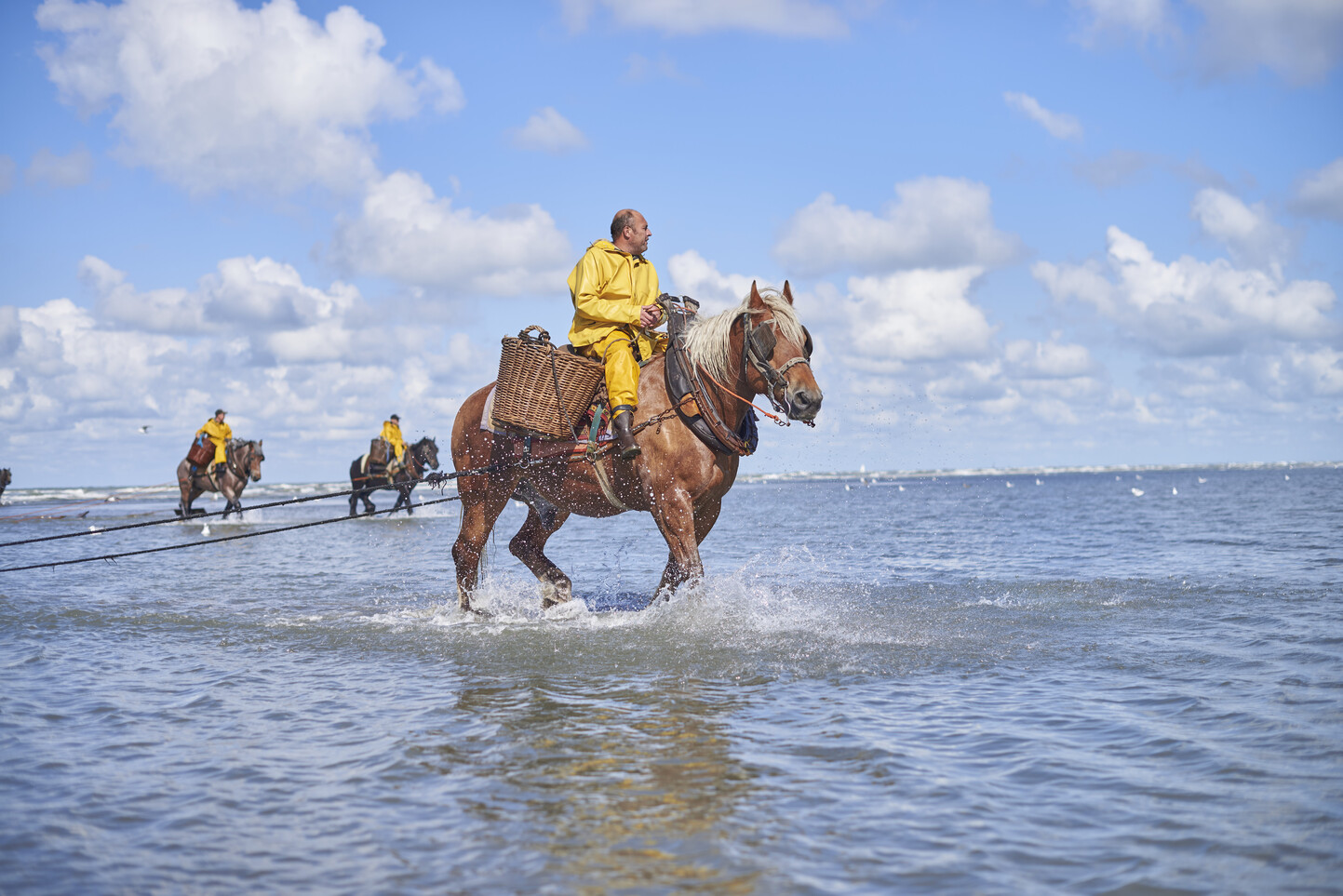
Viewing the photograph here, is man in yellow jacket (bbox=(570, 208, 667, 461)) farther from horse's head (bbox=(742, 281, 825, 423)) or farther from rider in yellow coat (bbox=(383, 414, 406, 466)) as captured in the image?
rider in yellow coat (bbox=(383, 414, 406, 466))

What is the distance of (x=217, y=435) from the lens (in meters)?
26.8

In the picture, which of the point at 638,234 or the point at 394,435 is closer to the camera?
the point at 638,234

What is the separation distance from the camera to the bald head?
7.61 metres

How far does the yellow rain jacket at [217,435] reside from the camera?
87.8 feet

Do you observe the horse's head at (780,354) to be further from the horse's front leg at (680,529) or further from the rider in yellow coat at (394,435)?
the rider in yellow coat at (394,435)

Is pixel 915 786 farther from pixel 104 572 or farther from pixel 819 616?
pixel 104 572

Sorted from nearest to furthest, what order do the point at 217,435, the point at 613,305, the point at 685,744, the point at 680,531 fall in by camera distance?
the point at 685,744
the point at 680,531
the point at 613,305
the point at 217,435

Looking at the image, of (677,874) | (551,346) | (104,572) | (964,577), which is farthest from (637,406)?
(104,572)

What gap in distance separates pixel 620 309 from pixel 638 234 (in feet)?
2.35

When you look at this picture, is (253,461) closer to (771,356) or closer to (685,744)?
(771,356)

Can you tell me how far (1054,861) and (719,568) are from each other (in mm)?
11362

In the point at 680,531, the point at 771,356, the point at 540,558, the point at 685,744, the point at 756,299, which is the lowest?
the point at 685,744

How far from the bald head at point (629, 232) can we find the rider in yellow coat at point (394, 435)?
2317cm

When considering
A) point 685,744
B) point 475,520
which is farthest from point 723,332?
point 685,744
